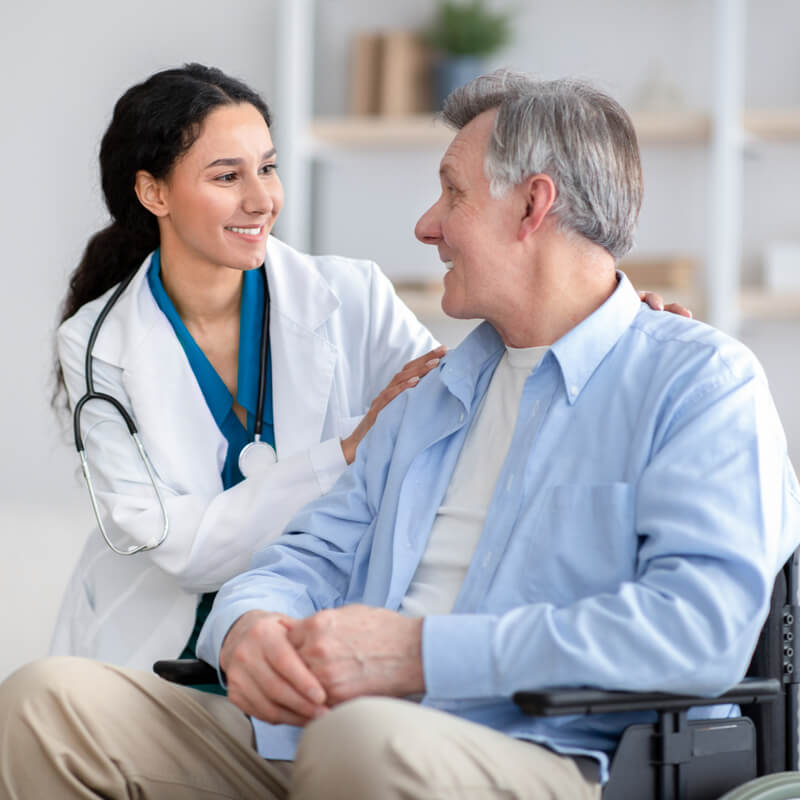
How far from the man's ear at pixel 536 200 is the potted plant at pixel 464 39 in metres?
2.21

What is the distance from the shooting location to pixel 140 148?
199 centimetres

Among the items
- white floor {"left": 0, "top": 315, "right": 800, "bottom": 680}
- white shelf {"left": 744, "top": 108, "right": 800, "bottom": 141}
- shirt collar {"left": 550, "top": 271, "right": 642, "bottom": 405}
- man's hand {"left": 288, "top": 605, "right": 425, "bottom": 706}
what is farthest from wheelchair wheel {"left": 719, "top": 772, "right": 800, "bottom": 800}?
white shelf {"left": 744, "top": 108, "right": 800, "bottom": 141}

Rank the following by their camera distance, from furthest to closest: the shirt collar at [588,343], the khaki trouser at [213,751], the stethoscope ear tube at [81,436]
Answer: the stethoscope ear tube at [81,436] < the shirt collar at [588,343] < the khaki trouser at [213,751]

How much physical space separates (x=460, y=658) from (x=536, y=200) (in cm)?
58

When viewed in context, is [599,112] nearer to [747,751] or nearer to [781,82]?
[747,751]

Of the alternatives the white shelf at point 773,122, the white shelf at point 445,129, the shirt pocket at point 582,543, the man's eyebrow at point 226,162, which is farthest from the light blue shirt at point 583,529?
the white shelf at point 773,122

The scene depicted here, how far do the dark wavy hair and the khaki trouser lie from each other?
85 cm

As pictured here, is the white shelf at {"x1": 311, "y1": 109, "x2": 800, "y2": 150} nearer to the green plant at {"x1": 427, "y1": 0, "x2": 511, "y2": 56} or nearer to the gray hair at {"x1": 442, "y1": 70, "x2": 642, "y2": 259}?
the green plant at {"x1": 427, "y1": 0, "x2": 511, "y2": 56}

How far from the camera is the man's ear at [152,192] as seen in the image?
2.02 meters

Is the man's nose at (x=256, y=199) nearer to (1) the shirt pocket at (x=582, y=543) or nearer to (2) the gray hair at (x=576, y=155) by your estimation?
(2) the gray hair at (x=576, y=155)

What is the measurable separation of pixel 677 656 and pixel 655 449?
0.77 feet

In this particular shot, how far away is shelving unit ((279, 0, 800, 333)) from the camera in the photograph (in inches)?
131

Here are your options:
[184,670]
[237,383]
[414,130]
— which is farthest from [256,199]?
[414,130]

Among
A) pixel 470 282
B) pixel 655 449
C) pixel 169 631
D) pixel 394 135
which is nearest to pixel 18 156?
pixel 394 135
